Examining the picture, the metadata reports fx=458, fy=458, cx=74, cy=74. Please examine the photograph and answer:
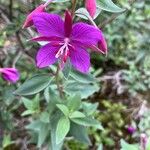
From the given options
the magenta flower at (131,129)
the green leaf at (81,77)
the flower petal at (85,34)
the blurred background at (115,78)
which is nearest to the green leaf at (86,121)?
the green leaf at (81,77)

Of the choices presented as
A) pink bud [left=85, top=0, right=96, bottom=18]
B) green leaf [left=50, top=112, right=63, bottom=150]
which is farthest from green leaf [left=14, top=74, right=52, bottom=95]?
pink bud [left=85, top=0, right=96, bottom=18]

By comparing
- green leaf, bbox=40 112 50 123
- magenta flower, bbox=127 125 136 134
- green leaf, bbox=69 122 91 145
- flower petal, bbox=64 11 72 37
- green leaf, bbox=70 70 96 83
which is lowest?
magenta flower, bbox=127 125 136 134

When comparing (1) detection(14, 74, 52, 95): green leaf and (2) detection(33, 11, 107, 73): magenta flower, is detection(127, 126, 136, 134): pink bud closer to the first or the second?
(1) detection(14, 74, 52, 95): green leaf

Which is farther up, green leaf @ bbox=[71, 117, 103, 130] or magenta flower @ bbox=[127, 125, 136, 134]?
green leaf @ bbox=[71, 117, 103, 130]

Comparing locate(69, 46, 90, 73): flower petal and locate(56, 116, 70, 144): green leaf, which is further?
locate(56, 116, 70, 144): green leaf

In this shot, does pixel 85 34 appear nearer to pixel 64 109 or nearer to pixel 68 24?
pixel 68 24

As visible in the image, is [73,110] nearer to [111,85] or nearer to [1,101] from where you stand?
[1,101]
